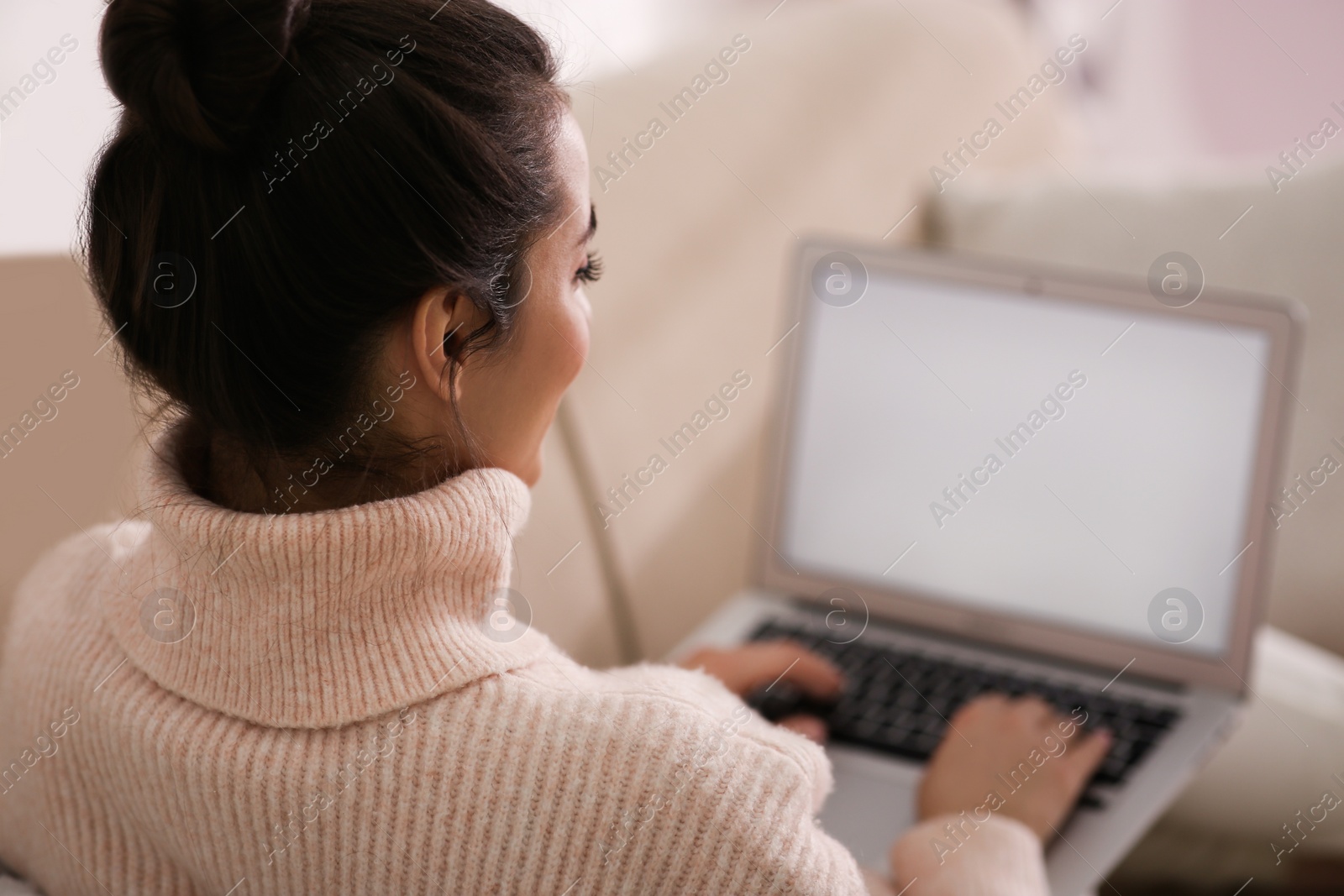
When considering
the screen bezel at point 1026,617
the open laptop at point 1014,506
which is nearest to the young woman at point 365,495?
the open laptop at point 1014,506

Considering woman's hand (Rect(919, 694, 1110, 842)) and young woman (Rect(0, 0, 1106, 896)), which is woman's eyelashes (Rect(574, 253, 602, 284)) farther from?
woman's hand (Rect(919, 694, 1110, 842))

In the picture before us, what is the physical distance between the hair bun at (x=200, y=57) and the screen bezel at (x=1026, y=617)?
0.69 meters

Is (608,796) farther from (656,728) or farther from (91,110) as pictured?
(91,110)

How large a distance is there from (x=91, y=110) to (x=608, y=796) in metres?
0.60

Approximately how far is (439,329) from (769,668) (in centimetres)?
51

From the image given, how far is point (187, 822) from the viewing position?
57 cm

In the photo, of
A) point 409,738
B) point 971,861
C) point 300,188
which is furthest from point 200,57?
point 971,861

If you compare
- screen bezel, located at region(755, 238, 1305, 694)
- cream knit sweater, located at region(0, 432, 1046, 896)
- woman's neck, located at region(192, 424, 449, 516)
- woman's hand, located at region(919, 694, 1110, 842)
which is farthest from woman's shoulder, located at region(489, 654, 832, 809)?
screen bezel, located at region(755, 238, 1305, 694)

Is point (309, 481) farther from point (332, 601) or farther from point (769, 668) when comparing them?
point (769, 668)

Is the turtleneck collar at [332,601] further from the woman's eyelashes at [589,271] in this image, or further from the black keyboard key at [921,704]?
the black keyboard key at [921,704]

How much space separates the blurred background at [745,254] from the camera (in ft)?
2.55

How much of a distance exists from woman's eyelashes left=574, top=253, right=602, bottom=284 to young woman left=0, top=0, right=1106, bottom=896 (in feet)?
0.10

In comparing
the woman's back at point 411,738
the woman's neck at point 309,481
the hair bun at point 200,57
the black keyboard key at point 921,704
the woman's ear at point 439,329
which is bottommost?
the black keyboard key at point 921,704

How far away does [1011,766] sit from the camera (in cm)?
81
